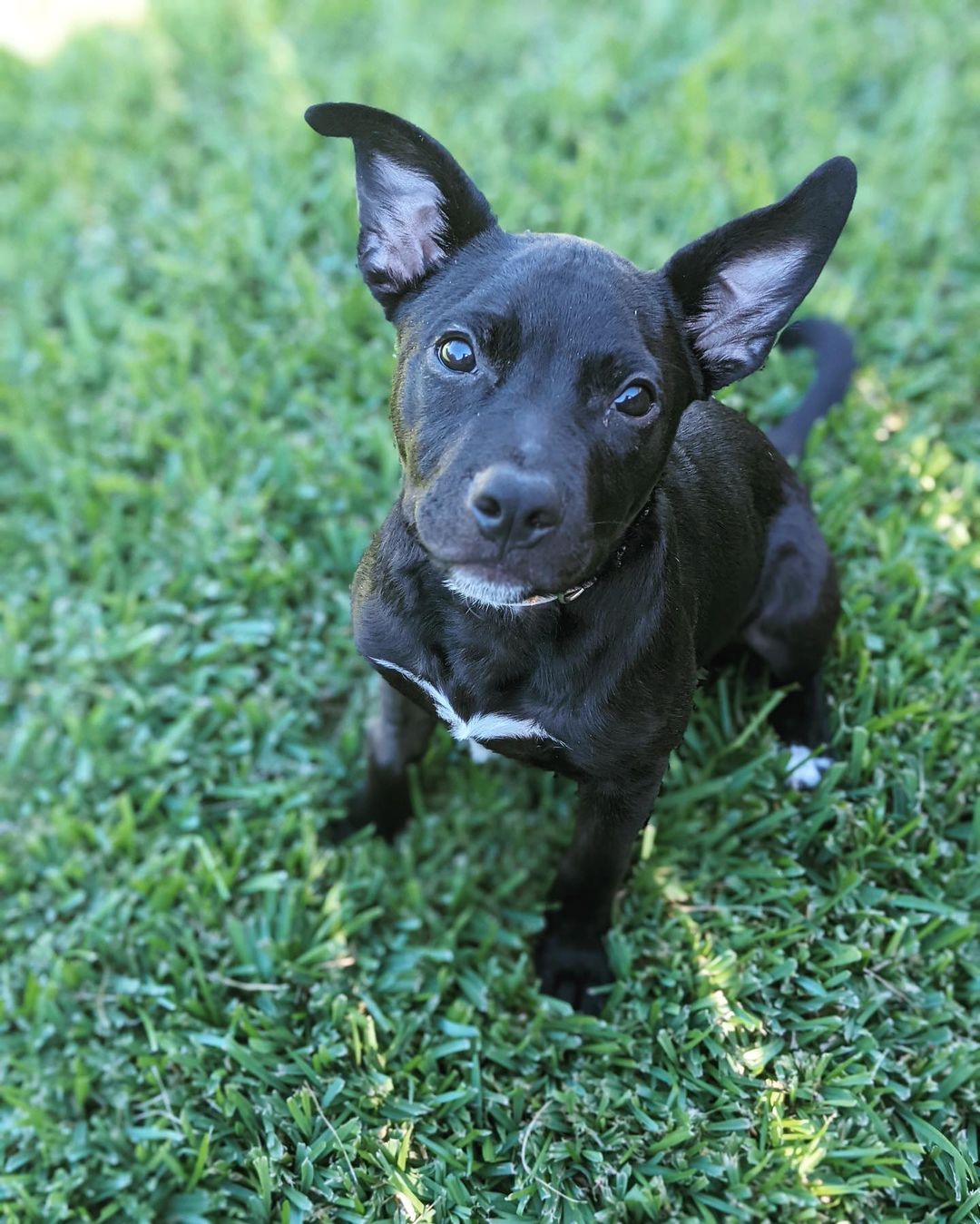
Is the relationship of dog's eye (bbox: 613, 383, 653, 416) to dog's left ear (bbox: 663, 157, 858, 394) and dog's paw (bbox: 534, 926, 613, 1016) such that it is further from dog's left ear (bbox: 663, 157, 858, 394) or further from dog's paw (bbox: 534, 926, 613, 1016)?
dog's paw (bbox: 534, 926, 613, 1016)

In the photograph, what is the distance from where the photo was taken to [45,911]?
3.35m

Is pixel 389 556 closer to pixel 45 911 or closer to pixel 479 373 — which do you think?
pixel 479 373

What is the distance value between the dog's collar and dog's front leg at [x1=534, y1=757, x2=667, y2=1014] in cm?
48

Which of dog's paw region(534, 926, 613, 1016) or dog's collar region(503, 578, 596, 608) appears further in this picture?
dog's paw region(534, 926, 613, 1016)

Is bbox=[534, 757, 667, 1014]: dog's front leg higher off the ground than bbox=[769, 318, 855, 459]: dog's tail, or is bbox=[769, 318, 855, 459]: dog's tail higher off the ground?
bbox=[769, 318, 855, 459]: dog's tail

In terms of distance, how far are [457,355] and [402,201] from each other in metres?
0.47

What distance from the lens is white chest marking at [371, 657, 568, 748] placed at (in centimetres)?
252

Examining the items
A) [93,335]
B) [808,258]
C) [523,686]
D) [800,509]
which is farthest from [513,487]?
[93,335]

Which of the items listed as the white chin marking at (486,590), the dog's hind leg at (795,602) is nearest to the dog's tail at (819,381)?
the dog's hind leg at (795,602)

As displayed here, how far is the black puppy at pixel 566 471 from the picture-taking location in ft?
7.07

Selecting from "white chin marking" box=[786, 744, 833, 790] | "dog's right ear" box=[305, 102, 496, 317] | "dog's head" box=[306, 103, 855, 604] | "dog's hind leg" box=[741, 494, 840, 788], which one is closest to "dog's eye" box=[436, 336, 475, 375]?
"dog's head" box=[306, 103, 855, 604]

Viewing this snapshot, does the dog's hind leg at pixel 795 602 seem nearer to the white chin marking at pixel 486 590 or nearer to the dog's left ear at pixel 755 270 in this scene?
the dog's left ear at pixel 755 270

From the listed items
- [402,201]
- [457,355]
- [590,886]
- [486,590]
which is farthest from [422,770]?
[402,201]

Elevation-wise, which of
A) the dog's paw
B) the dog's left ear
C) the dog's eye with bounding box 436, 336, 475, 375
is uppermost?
the dog's left ear
